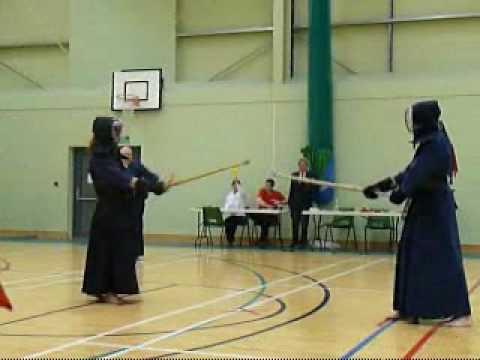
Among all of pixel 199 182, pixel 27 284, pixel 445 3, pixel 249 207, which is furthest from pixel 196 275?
pixel 445 3

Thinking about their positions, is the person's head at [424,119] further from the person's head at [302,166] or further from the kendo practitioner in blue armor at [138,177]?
the person's head at [302,166]

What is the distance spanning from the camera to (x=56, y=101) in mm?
20344

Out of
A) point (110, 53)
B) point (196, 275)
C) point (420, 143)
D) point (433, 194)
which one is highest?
point (110, 53)

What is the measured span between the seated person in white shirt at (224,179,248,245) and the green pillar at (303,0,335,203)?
1845mm

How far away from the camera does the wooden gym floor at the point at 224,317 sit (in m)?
5.62

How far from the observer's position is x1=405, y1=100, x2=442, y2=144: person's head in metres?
6.88

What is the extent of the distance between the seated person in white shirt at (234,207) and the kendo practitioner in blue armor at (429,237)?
10809mm

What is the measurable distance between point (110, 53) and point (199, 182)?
14.0 ft

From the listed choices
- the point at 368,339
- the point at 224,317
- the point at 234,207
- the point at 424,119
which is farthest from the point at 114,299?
the point at 234,207

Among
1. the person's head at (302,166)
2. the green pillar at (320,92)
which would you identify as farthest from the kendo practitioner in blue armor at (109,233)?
the green pillar at (320,92)

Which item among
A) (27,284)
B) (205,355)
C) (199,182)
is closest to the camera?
(205,355)

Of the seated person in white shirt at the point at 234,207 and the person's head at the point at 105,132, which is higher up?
the person's head at the point at 105,132

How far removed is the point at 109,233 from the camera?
313 inches

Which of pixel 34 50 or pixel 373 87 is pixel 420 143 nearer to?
pixel 373 87
